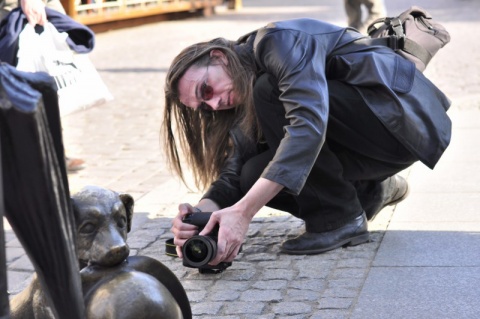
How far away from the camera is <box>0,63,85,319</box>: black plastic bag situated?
1968 millimetres

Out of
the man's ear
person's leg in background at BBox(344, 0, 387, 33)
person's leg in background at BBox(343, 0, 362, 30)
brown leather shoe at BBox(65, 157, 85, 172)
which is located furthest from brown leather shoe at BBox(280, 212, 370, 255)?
person's leg in background at BBox(343, 0, 362, 30)

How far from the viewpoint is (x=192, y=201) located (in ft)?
16.5

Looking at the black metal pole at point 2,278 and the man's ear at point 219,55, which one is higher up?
the black metal pole at point 2,278

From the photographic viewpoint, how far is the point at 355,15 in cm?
1068

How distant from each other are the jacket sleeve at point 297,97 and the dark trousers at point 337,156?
0.64 ft

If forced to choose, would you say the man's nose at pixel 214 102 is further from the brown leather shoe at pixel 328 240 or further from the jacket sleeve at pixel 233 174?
the brown leather shoe at pixel 328 240

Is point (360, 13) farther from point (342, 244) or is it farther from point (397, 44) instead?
point (342, 244)

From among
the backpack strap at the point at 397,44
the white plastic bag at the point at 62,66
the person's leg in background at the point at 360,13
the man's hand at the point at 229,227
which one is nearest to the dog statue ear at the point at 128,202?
the man's hand at the point at 229,227

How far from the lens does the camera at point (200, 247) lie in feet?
11.3

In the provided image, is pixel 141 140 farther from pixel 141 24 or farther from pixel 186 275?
pixel 141 24

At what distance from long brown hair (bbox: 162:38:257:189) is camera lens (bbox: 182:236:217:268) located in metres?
0.58

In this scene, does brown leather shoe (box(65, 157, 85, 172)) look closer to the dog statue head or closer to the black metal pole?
the dog statue head

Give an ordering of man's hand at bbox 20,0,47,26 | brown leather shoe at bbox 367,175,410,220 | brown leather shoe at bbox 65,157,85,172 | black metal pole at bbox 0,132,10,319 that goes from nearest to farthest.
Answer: black metal pole at bbox 0,132,10,319 → brown leather shoe at bbox 367,175,410,220 → man's hand at bbox 20,0,47,26 → brown leather shoe at bbox 65,157,85,172

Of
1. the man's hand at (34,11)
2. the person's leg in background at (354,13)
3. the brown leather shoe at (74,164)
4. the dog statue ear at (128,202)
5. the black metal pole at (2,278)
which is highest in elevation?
the black metal pole at (2,278)
